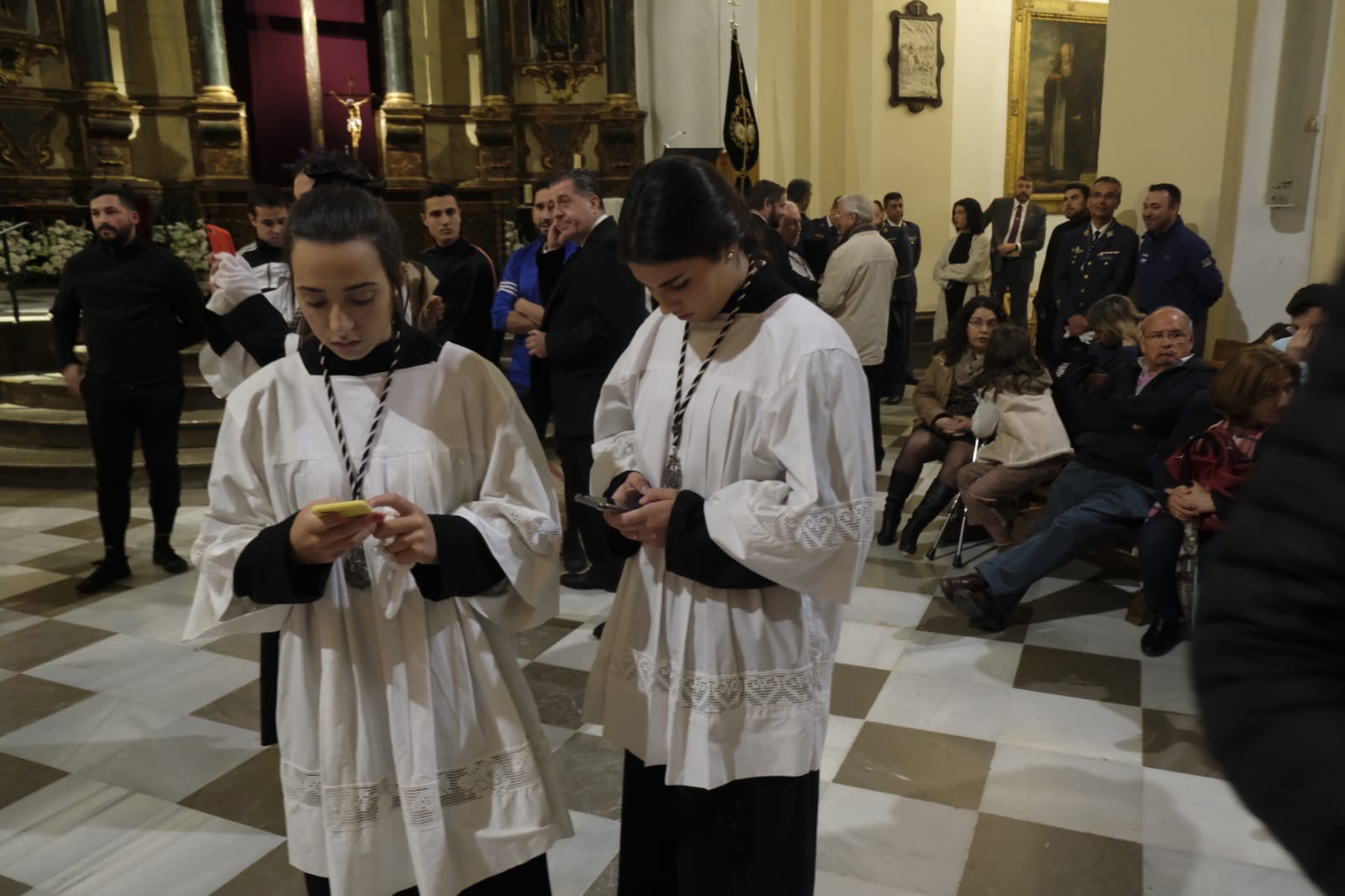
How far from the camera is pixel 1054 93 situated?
12.4m

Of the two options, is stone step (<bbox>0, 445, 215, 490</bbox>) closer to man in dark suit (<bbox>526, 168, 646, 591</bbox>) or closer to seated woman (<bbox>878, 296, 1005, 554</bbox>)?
man in dark suit (<bbox>526, 168, 646, 591</bbox>)

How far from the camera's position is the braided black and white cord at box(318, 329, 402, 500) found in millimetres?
1544

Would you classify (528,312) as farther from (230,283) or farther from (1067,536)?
(1067,536)

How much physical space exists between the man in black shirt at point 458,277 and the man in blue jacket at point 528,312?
7 centimetres

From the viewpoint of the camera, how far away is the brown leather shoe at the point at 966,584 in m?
3.86

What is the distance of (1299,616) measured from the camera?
1.71 feet

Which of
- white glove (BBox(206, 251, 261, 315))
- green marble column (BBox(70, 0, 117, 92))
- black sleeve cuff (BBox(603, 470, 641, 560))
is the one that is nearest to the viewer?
black sleeve cuff (BBox(603, 470, 641, 560))

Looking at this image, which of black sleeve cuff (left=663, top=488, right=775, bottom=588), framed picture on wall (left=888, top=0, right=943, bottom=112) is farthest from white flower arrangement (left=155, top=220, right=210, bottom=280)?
black sleeve cuff (left=663, top=488, right=775, bottom=588)

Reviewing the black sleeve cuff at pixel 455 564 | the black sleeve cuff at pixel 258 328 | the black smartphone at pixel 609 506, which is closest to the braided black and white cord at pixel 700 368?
the black smartphone at pixel 609 506

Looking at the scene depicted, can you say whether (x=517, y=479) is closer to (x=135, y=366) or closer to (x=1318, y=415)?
(x=1318, y=415)

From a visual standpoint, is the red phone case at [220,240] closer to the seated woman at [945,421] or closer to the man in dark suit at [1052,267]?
the seated woman at [945,421]

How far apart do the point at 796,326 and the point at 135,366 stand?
3761 mm

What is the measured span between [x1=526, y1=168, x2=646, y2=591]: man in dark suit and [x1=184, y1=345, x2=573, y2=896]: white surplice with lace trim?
6.48ft

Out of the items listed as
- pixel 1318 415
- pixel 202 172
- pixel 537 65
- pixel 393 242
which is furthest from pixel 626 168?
pixel 1318 415
